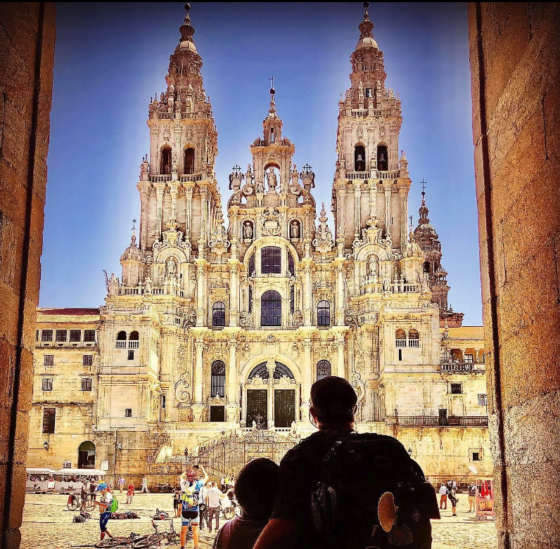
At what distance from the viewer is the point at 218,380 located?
145 feet

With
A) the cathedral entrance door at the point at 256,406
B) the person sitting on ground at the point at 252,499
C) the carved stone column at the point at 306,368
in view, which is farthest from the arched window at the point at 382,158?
the person sitting on ground at the point at 252,499

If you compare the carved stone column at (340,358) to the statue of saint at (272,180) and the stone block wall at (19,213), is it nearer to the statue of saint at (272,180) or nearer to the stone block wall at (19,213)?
the statue of saint at (272,180)

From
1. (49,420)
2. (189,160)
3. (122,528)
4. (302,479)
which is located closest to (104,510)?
(122,528)

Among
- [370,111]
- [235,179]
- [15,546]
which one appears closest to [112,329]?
[235,179]

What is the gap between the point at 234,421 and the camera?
41.4 metres

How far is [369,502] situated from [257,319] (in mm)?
41268

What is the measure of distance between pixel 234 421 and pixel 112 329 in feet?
27.9

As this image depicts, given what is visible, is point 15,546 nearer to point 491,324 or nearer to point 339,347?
A: point 491,324

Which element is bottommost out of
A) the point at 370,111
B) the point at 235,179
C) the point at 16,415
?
the point at 16,415

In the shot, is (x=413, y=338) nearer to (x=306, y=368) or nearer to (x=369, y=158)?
(x=306, y=368)

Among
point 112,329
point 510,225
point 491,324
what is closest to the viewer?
point 510,225

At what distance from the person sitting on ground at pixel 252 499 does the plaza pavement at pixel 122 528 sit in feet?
42.1

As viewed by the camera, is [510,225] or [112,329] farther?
[112,329]

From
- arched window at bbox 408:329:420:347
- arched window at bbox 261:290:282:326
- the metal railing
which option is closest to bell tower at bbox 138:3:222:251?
arched window at bbox 261:290:282:326
